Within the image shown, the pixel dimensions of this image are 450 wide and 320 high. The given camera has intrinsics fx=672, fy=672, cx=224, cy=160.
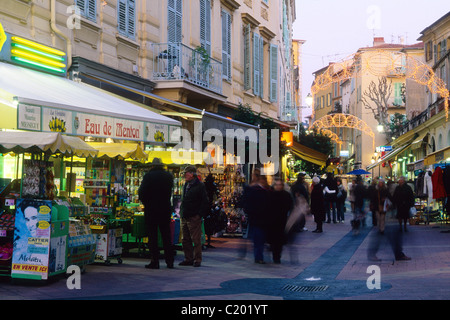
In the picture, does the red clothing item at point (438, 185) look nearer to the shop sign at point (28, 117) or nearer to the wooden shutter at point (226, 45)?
the wooden shutter at point (226, 45)

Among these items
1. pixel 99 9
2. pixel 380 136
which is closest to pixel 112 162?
pixel 99 9

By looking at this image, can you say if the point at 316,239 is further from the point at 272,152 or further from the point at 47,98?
the point at 47,98

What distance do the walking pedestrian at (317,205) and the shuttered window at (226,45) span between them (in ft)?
17.0

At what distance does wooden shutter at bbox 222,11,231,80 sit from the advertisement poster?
15735mm

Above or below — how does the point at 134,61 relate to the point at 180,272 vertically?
above

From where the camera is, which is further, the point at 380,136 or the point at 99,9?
the point at 380,136

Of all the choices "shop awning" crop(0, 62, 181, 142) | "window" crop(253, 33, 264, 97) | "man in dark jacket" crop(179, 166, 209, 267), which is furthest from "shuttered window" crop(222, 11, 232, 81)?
"man in dark jacket" crop(179, 166, 209, 267)

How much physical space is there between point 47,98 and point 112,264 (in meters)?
3.10

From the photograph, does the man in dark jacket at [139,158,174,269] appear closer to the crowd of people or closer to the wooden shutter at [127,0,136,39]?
the crowd of people

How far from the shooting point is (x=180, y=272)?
11.1 m

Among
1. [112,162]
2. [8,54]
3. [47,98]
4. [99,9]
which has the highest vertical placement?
[99,9]

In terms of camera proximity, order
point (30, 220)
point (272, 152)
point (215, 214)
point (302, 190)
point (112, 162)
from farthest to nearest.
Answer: point (272, 152), point (302, 190), point (215, 214), point (112, 162), point (30, 220)

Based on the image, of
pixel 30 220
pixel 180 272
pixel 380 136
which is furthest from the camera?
pixel 380 136

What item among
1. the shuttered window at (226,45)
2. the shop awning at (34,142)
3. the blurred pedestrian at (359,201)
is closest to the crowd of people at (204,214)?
the shop awning at (34,142)
